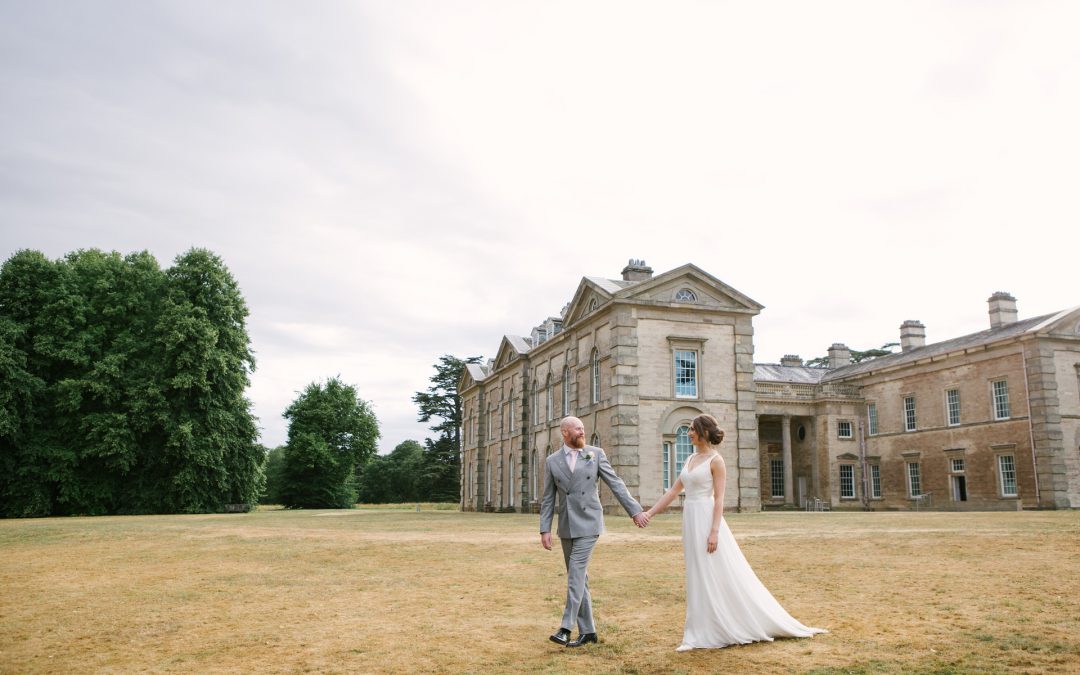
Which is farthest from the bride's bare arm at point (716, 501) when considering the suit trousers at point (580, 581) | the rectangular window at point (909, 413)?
the rectangular window at point (909, 413)

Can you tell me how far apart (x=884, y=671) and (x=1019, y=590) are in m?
4.97

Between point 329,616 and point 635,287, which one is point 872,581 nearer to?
point 329,616

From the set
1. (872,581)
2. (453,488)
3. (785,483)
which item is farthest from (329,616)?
(453,488)

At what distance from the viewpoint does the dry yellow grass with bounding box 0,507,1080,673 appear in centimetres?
713

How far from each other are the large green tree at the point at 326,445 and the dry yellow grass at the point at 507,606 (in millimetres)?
47310

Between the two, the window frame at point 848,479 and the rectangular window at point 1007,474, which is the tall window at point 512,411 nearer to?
the window frame at point 848,479

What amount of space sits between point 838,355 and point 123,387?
4575 centimetres

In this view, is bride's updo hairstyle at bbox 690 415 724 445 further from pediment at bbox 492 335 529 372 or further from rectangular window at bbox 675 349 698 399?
pediment at bbox 492 335 529 372

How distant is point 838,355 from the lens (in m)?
57.9

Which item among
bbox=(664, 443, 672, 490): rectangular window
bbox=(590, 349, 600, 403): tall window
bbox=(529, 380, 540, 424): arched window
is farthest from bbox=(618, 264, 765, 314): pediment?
bbox=(529, 380, 540, 424): arched window

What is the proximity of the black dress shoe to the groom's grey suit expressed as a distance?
1.7 inches

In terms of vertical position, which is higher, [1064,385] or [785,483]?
[1064,385]

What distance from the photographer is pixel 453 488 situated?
85.1 meters

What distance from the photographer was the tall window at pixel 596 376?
38.7 m
